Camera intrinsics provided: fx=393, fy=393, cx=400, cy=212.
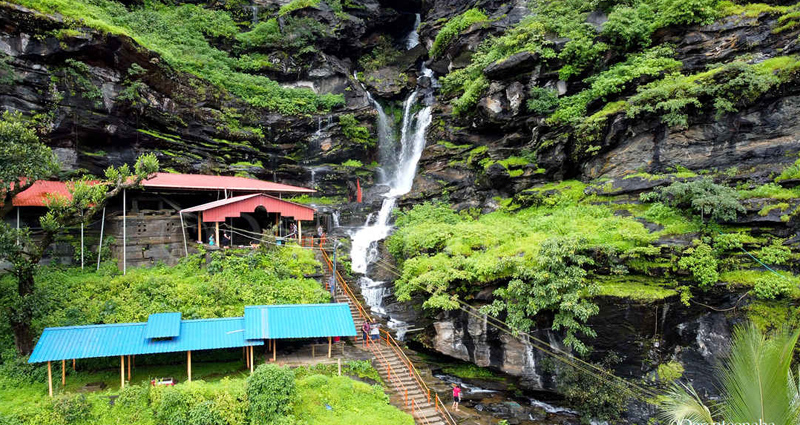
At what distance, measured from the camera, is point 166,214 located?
73.2ft

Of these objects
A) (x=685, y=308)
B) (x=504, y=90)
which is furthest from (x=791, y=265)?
(x=504, y=90)

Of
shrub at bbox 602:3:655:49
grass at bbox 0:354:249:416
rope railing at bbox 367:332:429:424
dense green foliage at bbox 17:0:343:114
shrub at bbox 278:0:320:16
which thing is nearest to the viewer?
grass at bbox 0:354:249:416

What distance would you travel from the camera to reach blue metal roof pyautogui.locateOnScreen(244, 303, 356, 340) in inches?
631

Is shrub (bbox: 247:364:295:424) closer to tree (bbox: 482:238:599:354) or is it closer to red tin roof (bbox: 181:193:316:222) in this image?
tree (bbox: 482:238:599:354)

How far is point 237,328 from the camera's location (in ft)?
53.0

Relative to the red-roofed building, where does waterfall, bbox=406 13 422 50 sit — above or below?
above

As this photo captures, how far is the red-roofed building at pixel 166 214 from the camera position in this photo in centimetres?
2106

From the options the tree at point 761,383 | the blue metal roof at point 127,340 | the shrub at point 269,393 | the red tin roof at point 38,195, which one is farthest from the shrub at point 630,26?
the red tin roof at point 38,195

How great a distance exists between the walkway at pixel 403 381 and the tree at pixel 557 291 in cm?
452

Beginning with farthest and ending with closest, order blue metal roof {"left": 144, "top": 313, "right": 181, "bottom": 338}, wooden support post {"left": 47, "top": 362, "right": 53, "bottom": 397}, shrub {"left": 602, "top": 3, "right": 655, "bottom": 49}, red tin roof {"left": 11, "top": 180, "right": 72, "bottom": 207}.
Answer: shrub {"left": 602, "top": 3, "right": 655, "bottom": 49} → red tin roof {"left": 11, "top": 180, "right": 72, "bottom": 207} → blue metal roof {"left": 144, "top": 313, "right": 181, "bottom": 338} → wooden support post {"left": 47, "top": 362, "right": 53, "bottom": 397}

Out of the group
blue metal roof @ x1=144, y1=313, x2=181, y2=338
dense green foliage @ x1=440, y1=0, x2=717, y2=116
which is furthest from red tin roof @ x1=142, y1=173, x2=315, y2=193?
dense green foliage @ x1=440, y1=0, x2=717, y2=116

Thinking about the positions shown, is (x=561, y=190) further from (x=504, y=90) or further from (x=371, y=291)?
(x=371, y=291)

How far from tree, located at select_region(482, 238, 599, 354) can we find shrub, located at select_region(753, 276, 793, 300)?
5061 mm

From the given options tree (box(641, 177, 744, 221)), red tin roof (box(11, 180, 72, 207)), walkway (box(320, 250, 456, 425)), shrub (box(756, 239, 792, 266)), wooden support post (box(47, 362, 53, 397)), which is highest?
red tin roof (box(11, 180, 72, 207))
